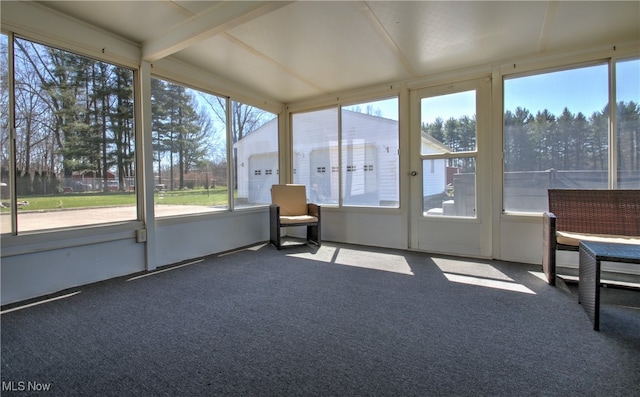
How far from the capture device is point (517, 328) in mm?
1861

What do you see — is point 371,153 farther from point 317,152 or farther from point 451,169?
point 451,169

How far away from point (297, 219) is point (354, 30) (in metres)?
2.46

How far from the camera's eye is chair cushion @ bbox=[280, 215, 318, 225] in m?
4.13

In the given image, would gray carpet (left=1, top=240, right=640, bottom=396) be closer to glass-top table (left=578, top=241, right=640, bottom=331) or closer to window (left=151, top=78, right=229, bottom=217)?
glass-top table (left=578, top=241, right=640, bottom=331)

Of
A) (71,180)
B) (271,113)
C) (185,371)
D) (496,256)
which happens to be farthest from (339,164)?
(185,371)

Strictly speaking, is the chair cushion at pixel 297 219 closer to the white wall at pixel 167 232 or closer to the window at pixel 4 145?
the white wall at pixel 167 232

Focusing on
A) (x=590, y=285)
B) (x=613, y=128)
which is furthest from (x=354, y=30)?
(x=613, y=128)

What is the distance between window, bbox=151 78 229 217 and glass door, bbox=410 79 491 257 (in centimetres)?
270

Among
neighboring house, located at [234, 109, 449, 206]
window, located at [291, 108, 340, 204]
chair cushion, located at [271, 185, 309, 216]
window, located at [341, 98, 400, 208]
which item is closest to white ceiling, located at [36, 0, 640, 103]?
window, located at [341, 98, 400, 208]

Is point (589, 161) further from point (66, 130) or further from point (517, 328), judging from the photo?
point (66, 130)

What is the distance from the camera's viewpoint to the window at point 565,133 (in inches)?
117

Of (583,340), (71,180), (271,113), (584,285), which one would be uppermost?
(271,113)

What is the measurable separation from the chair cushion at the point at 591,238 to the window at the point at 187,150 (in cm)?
385

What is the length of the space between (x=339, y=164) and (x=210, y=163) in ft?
6.41
